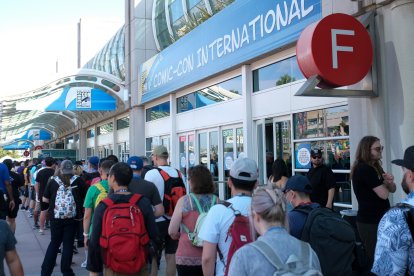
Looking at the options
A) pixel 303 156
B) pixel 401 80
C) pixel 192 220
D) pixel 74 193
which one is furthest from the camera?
pixel 303 156

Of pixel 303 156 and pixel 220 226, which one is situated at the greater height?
pixel 303 156

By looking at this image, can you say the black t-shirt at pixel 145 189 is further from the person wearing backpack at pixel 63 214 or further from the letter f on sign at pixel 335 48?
the letter f on sign at pixel 335 48

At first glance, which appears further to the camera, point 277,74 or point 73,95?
point 73,95

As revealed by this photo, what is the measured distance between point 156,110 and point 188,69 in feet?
13.8

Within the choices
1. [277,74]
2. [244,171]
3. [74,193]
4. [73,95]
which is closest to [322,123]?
[277,74]

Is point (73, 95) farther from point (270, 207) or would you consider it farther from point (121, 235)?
point (270, 207)

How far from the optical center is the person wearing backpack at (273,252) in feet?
6.79

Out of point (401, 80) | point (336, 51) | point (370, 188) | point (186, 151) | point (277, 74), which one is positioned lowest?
point (370, 188)

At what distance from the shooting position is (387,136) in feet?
19.3

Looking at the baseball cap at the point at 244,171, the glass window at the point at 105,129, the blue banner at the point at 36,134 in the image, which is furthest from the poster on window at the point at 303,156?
the blue banner at the point at 36,134

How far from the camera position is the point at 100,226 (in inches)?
151

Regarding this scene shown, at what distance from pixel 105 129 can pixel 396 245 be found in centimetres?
2365

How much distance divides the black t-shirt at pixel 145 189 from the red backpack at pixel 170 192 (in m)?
0.55

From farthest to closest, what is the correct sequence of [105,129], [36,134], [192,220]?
[36,134], [105,129], [192,220]
